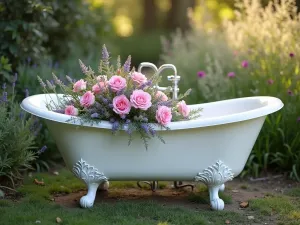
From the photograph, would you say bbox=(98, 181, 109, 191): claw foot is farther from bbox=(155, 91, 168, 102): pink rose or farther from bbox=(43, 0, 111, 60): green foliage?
bbox=(43, 0, 111, 60): green foliage

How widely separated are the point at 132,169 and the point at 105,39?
5.03 m

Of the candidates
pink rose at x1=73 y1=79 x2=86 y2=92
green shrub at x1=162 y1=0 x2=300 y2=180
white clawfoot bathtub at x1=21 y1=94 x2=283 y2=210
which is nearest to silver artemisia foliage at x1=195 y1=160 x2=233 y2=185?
white clawfoot bathtub at x1=21 y1=94 x2=283 y2=210

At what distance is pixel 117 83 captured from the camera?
364 centimetres

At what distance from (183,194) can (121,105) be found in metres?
1.07

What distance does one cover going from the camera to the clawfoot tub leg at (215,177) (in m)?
3.82

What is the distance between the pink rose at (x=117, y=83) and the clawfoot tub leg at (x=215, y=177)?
2.71ft

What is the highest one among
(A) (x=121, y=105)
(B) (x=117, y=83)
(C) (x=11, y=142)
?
(B) (x=117, y=83)

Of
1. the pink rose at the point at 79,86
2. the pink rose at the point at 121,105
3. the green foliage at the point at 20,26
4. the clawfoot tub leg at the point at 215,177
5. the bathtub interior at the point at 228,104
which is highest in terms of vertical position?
the green foliage at the point at 20,26

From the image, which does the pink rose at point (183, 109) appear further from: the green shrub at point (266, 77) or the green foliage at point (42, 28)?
the green foliage at point (42, 28)

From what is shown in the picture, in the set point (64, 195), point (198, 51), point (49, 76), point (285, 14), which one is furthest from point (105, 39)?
point (64, 195)

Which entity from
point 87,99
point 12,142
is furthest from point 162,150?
point 12,142

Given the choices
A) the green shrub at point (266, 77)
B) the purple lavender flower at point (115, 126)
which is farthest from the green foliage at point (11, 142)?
the green shrub at point (266, 77)

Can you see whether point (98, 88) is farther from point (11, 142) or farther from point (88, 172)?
point (11, 142)

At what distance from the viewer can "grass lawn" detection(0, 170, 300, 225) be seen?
3551 mm
